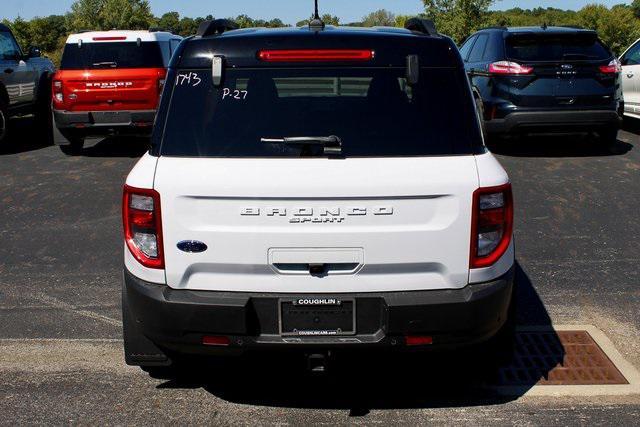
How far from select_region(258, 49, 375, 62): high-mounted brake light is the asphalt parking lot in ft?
4.62

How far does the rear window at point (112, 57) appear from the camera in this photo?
11898mm

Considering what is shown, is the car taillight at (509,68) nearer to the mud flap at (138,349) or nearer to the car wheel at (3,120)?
the car wheel at (3,120)

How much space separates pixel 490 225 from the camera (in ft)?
12.1

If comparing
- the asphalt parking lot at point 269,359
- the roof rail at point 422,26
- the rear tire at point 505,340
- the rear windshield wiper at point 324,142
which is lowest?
the asphalt parking lot at point 269,359

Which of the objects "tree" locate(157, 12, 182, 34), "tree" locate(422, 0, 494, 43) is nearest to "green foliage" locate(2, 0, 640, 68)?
"tree" locate(422, 0, 494, 43)

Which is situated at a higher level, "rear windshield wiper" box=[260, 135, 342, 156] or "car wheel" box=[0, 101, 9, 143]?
"rear windshield wiper" box=[260, 135, 342, 156]

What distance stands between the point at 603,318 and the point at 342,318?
8.20 feet

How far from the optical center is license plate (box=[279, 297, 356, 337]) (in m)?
3.62

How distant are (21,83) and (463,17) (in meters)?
30.9

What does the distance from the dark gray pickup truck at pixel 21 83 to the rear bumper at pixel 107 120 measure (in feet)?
5.75

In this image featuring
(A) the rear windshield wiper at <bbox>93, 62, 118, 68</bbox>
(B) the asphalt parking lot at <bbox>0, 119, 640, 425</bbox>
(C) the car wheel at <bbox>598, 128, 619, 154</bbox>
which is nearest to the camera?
(B) the asphalt parking lot at <bbox>0, 119, 640, 425</bbox>

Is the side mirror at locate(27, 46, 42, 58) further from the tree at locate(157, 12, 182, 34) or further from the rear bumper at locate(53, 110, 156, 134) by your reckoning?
the tree at locate(157, 12, 182, 34)

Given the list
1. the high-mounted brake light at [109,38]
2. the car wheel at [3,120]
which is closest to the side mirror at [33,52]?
the car wheel at [3,120]

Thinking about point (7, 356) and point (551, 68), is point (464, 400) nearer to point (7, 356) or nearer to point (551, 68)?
point (7, 356)
